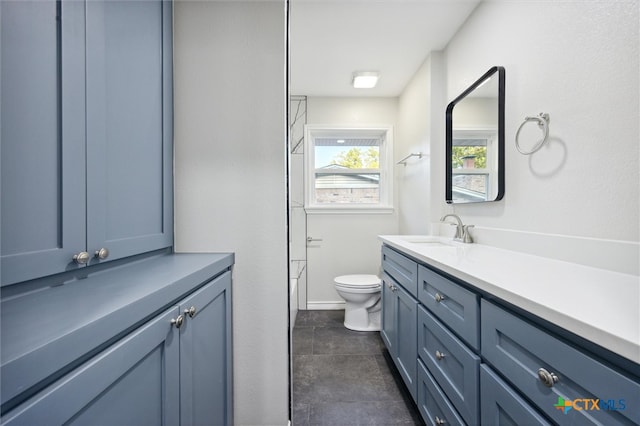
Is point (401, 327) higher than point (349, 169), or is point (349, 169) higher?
point (349, 169)

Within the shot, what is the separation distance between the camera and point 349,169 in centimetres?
314

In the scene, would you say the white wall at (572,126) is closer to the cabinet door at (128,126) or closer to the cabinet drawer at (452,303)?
the cabinet drawer at (452,303)

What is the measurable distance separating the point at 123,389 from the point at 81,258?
1.19 ft

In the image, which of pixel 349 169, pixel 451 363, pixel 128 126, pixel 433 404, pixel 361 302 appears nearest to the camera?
pixel 128 126

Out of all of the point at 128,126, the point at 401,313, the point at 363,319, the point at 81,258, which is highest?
the point at 128,126

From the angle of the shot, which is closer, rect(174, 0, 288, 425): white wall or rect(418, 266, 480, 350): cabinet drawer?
rect(418, 266, 480, 350): cabinet drawer

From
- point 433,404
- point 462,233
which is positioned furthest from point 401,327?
point 462,233

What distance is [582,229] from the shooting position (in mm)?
1056

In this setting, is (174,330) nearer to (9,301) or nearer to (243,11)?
(9,301)

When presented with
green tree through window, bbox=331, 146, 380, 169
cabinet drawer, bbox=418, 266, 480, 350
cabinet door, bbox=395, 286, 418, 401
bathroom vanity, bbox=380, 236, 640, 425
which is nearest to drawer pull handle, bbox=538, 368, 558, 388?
bathroom vanity, bbox=380, 236, 640, 425

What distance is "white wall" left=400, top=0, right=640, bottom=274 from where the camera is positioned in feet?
2.98

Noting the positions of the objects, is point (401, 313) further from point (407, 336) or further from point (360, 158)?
point (360, 158)

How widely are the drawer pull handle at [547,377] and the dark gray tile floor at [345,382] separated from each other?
107 cm

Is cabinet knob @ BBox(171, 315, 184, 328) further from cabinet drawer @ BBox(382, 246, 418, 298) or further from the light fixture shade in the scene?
Answer: the light fixture shade
